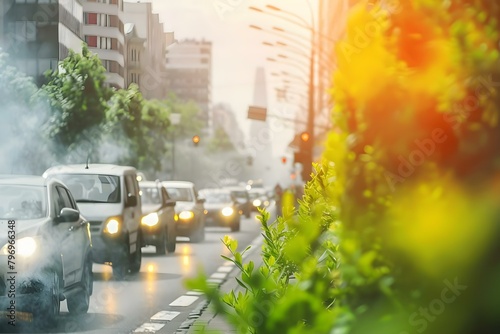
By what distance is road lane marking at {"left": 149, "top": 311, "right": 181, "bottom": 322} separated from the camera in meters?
14.3

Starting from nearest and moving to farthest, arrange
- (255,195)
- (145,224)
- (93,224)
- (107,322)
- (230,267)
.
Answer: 1. (107,322)
2. (93,224)
3. (230,267)
4. (145,224)
5. (255,195)

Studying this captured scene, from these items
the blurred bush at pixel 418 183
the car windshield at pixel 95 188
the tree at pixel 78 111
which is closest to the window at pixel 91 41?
the tree at pixel 78 111

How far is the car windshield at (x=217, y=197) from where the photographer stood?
1815 inches

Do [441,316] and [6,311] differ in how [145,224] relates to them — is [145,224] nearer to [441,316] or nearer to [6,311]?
Answer: [6,311]

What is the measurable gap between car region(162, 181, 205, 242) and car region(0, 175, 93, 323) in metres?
20.1

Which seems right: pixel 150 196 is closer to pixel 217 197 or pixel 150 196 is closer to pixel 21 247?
pixel 21 247

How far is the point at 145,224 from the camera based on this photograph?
27578 mm

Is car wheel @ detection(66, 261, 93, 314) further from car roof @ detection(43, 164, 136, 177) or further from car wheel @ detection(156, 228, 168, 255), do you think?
car wheel @ detection(156, 228, 168, 255)

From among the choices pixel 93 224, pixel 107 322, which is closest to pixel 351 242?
pixel 107 322

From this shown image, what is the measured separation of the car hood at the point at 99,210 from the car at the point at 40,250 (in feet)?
19.7

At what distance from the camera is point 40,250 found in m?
12.3

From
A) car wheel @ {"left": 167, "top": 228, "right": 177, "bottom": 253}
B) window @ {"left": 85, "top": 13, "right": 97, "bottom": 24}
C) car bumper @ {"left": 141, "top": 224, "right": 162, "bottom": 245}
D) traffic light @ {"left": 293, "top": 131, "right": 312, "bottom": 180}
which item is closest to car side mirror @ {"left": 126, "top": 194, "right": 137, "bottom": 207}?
window @ {"left": 85, "top": 13, "right": 97, "bottom": 24}

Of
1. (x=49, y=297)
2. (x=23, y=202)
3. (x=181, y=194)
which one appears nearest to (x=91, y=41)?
(x=23, y=202)

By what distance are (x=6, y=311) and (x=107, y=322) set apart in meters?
1.84
